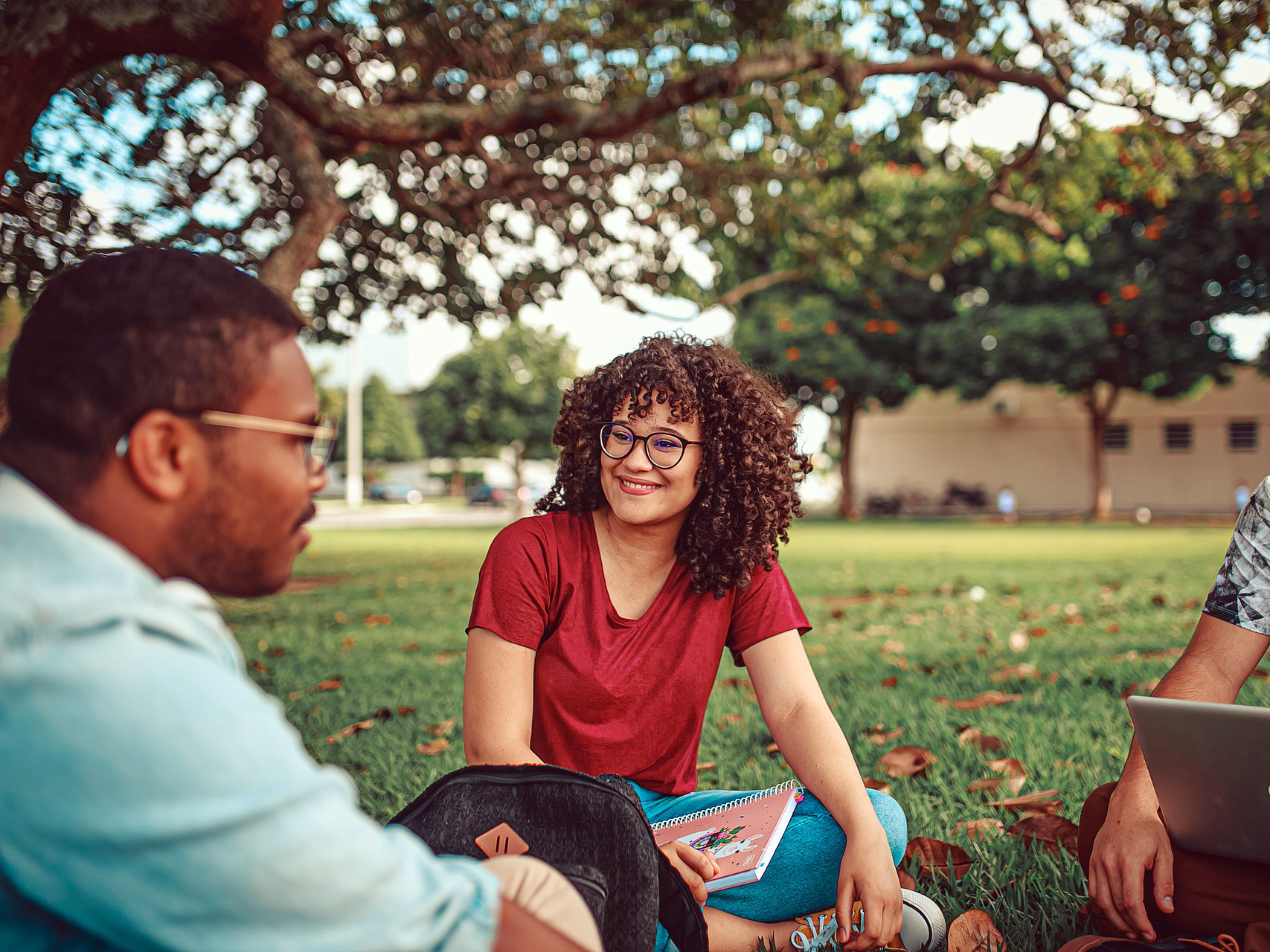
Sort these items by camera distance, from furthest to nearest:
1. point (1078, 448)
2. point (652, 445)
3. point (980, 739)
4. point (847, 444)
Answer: point (1078, 448)
point (847, 444)
point (980, 739)
point (652, 445)

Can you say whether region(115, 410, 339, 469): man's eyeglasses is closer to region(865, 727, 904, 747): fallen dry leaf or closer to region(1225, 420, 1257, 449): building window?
region(865, 727, 904, 747): fallen dry leaf

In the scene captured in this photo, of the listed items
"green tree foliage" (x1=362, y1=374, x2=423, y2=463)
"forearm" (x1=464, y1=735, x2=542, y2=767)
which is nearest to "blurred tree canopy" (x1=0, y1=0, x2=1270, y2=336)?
"forearm" (x1=464, y1=735, x2=542, y2=767)

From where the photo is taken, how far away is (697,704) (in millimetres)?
2402

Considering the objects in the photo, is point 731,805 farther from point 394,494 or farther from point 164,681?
point 394,494

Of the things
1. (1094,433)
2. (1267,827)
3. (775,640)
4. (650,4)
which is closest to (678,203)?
(650,4)

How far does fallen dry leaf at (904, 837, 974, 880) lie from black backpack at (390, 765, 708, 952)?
1.08 meters

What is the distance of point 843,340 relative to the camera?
2622 centimetres

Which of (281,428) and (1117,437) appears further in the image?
(1117,437)

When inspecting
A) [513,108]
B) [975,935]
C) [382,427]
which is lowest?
[975,935]

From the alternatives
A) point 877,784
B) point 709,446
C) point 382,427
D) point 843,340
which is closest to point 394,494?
point 382,427

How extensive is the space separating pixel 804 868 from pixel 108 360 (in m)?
1.87

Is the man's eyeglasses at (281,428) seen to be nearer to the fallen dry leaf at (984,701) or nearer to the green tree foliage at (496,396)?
the fallen dry leaf at (984,701)

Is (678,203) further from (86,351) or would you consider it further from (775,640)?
(86,351)

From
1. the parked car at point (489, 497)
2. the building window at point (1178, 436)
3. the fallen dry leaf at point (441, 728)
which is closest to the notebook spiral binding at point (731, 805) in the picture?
the fallen dry leaf at point (441, 728)
